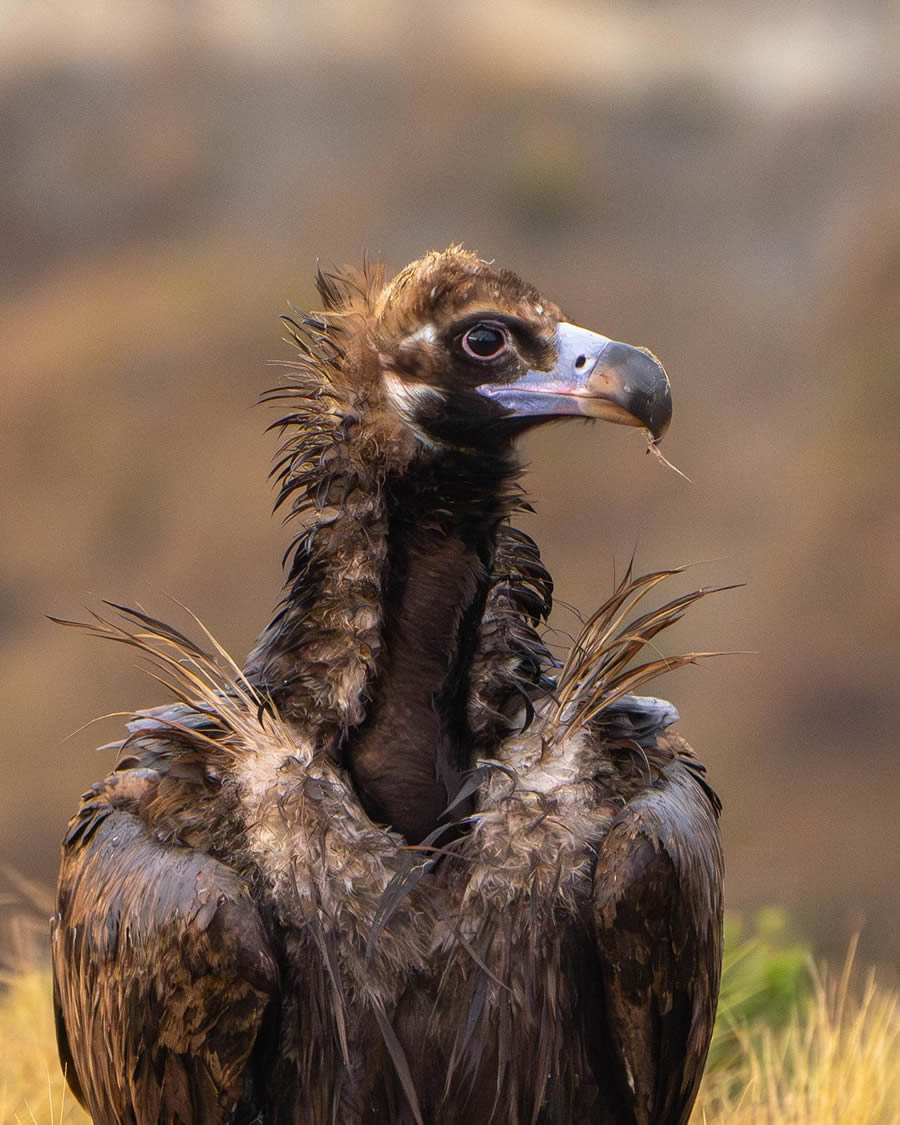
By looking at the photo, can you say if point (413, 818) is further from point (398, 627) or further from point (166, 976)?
point (166, 976)

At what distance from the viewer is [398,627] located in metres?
3.39

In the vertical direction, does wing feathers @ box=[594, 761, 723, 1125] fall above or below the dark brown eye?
below

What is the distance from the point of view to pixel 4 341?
23.1 meters

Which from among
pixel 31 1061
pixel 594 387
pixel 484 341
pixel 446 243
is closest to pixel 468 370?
pixel 484 341

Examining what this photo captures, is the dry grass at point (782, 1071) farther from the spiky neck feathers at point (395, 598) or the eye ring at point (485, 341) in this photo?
the eye ring at point (485, 341)

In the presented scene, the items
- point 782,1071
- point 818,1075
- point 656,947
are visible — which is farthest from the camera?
point 782,1071

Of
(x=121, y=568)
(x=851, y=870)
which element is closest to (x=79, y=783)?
(x=121, y=568)

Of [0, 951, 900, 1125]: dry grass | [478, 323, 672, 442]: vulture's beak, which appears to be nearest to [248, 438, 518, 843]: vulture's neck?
[478, 323, 672, 442]: vulture's beak

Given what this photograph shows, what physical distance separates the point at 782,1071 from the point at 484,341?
9.21 feet

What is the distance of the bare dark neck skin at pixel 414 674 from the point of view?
338cm

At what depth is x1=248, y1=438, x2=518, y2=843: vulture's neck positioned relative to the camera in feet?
11.0

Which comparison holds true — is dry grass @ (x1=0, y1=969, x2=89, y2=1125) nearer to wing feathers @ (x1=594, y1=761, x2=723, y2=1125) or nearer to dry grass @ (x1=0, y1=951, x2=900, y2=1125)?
dry grass @ (x1=0, y1=951, x2=900, y2=1125)

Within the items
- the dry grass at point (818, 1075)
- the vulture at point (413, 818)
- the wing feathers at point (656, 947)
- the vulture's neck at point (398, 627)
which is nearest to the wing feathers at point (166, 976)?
the vulture at point (413, 818)

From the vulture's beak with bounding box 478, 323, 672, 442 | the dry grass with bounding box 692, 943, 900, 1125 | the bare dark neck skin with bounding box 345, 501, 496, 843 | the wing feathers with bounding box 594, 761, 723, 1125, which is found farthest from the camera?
the dry grass with bounding box 692, 943, 900, 1125
